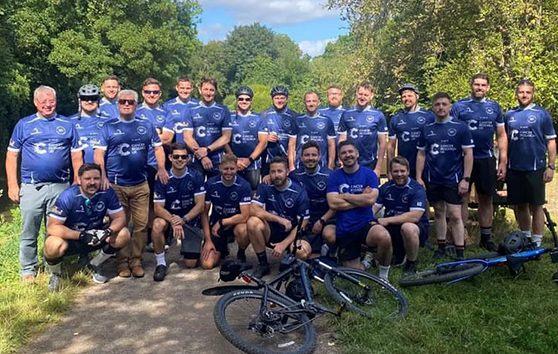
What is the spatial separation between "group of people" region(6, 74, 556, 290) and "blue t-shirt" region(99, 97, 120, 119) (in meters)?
0.03

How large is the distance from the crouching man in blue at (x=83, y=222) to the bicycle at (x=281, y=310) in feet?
5.70

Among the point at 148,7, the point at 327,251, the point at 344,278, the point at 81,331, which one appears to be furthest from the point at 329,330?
the point at 148,7

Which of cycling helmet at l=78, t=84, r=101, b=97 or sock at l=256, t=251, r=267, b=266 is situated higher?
cycling helmet at l=78, t=84, r=101, b=97

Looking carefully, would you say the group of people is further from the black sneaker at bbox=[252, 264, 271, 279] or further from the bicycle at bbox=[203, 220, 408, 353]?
the bicycle at bbox=[203, 220, 408, 353]

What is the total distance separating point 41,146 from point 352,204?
3371mm

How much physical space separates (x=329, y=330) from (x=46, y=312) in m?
2.62

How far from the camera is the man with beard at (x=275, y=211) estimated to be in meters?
6.16

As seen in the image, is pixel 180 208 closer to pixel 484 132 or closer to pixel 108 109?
pixel 108 109

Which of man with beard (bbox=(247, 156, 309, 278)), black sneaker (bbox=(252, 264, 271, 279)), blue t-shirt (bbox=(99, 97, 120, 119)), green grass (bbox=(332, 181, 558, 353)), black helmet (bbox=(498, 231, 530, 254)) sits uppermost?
blue t-shirt (bbox=(99, 97, 120, 119))

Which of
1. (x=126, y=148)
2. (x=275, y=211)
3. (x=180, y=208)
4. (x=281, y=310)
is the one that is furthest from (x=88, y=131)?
(x=281, y=310)

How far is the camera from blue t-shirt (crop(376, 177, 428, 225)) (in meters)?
6.09

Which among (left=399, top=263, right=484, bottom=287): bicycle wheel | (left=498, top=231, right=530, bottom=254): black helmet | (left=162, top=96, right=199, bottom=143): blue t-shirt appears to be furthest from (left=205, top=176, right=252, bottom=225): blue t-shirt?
(left=498, top=231, right=530, bottom=254): black helmet

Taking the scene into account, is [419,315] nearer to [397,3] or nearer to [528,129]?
[528,129]

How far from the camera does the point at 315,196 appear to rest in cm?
652
